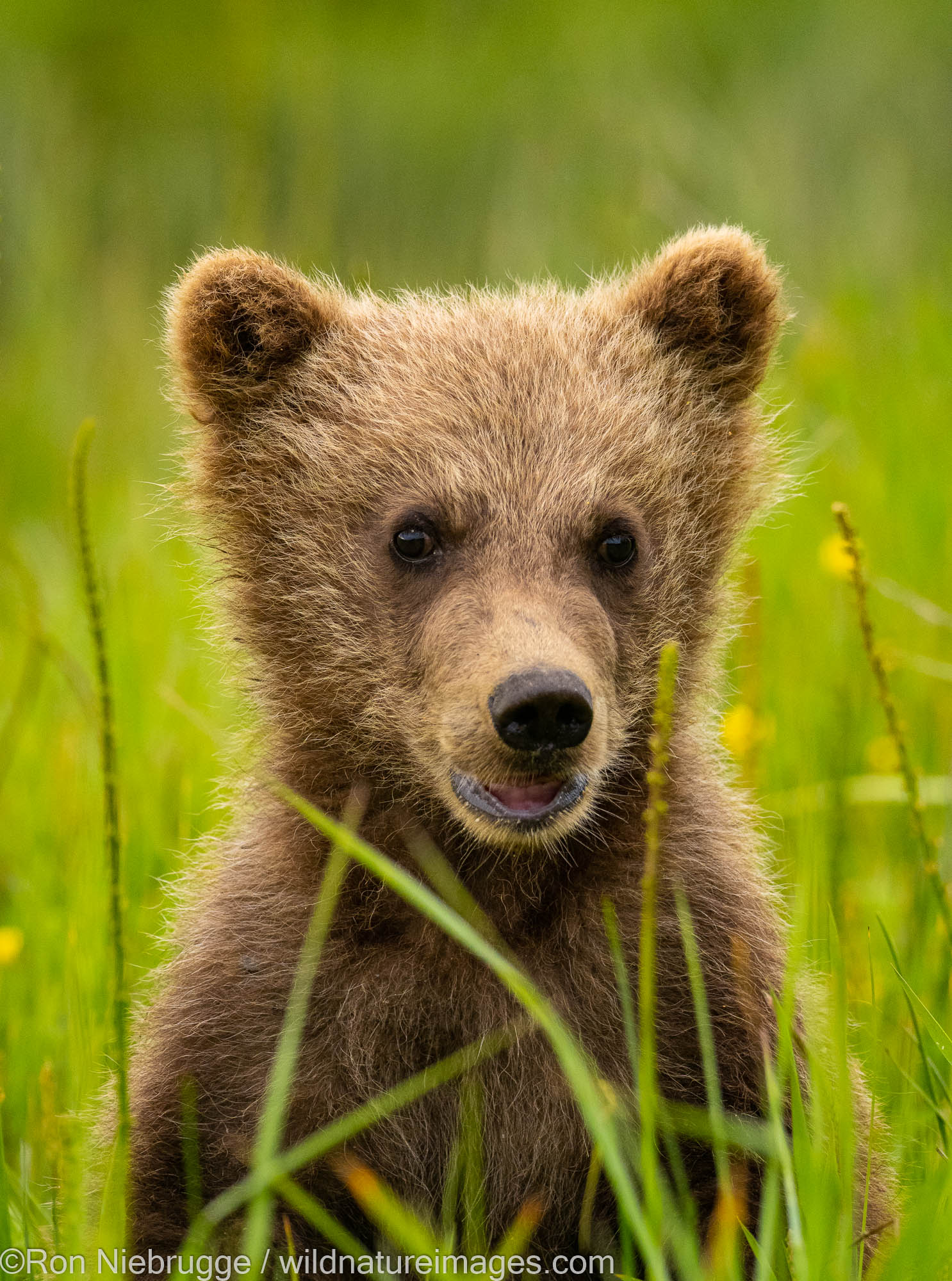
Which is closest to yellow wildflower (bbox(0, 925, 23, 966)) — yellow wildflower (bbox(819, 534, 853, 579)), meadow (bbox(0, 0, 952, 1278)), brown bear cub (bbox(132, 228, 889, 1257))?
meadow (bbox(0, 0, 952, 1278))

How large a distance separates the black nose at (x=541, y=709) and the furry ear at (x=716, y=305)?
1.36 m

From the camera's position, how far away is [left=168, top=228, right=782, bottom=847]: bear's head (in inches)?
134

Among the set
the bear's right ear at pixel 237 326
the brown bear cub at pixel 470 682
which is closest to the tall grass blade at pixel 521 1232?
the brown bear cub at pixel 470 682

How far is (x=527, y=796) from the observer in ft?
11.0

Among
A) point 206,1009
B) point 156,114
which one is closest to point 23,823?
point 206,1009

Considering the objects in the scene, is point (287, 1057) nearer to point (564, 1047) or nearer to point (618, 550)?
point (564, 1047)

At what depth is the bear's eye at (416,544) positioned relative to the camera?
3631 mm

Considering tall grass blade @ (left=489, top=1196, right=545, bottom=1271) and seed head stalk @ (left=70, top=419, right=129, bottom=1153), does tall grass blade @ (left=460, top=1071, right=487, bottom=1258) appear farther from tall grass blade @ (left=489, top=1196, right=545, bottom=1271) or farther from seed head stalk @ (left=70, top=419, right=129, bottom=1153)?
seed head stalk @ (left=70, top=419, right=129, bottom=1153)

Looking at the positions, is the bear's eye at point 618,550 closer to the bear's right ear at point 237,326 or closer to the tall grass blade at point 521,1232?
the bear's right ear at point 237,326

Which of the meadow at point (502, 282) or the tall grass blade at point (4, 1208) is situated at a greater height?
the meadow at point (502, 282)

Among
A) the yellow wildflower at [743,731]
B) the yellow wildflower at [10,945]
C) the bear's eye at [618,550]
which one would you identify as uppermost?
the bear's eye at [618,550]

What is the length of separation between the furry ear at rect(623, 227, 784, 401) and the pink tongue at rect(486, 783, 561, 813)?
134cm

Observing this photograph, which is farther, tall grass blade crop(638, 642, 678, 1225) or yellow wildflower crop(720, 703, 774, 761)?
yellow wildflower crop(720, 703, 774, 761)

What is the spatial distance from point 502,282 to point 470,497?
6.99 ft
